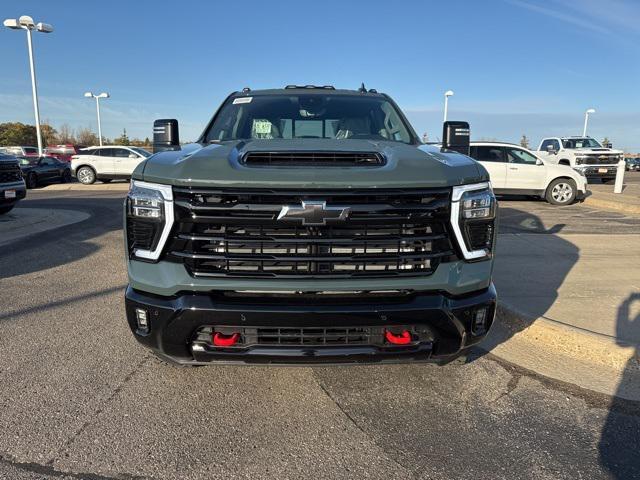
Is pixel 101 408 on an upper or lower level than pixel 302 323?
lower

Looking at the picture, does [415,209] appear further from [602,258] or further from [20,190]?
[20,190]


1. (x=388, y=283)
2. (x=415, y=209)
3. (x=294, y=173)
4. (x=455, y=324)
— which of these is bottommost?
(x=455, y=324)

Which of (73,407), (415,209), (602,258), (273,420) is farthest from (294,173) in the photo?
(602,258)

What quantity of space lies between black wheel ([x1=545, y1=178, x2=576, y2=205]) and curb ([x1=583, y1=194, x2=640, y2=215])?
52 centimetres

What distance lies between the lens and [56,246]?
7652 millimetres

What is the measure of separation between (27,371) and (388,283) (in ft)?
8.75

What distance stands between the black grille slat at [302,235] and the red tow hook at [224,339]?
33cm

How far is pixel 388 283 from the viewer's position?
2562 mm

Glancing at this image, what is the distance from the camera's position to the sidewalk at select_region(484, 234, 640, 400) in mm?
3510

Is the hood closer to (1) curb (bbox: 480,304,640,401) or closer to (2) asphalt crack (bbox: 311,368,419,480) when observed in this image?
(2) asphalt crack (bbox: 311,368,419,480)

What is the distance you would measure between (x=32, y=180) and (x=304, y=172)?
2155 centimetres

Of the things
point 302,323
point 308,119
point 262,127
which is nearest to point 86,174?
point 262,127

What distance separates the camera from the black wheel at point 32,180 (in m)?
20.0

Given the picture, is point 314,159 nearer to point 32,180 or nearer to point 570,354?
point 570,354
